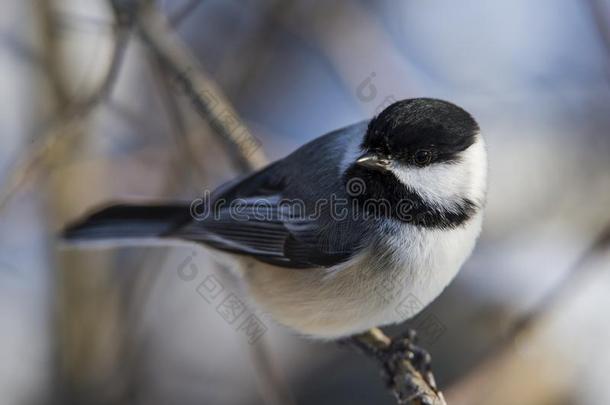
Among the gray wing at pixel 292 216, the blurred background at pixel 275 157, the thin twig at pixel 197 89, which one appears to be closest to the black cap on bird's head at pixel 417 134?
the gray wing at pixel 292 216

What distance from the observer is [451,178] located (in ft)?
4.33

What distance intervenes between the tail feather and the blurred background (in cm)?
28

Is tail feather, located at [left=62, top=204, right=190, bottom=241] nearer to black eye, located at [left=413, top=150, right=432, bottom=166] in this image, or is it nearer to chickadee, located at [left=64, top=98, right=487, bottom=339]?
chickadee, located at [left=64, top=98, right=487, bottom=339]

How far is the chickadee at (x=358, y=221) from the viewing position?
1284 millimetres

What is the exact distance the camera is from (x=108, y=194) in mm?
2561

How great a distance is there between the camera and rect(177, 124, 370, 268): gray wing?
1.43m

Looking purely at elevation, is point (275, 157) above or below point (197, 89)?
below

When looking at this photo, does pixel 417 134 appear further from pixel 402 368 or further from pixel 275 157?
pixel 275 157

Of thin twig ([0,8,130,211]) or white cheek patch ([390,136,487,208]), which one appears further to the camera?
thin twig ([0,8,130,211])

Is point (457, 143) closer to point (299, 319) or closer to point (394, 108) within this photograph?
point (394, 108)

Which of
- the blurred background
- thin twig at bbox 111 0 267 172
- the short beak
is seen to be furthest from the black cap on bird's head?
the blurred background

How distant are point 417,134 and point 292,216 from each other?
376 mm

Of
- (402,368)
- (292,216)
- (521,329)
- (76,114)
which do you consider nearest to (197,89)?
(76,114)

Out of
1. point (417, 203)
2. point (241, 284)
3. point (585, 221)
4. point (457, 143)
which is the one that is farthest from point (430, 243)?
point (585, 221)
